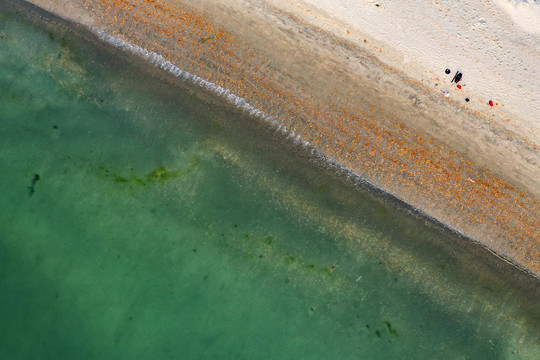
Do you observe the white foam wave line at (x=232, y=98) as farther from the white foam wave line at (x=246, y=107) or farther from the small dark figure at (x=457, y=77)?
the small dark figure at (x=457, y=77)

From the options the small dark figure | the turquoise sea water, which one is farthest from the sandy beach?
the turquoise sea water

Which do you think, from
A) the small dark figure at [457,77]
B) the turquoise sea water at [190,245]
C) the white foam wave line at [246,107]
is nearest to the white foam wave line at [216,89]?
the white foam wave line at [246,107]

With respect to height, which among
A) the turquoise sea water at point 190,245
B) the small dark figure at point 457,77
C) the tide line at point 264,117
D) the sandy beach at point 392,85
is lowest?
the turquoise sea water at point 190,245

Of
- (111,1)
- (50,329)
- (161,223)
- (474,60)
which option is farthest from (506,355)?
(111,1)

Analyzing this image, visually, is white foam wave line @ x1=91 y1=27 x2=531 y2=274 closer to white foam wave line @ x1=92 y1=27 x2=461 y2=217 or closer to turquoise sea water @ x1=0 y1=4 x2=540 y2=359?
white foam wave line @ x1=92 y1=27 x2=461 y2=217

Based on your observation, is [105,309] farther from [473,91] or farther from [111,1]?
[473,91]

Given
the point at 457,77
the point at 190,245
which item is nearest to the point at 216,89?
the point at 190,245

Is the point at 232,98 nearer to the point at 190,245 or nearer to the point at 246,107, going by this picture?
the point at 246,107
